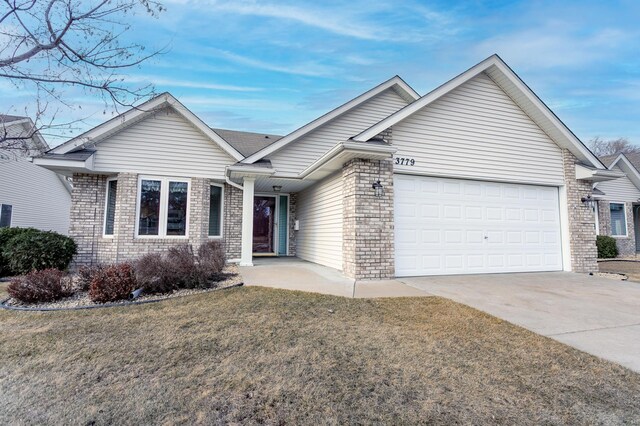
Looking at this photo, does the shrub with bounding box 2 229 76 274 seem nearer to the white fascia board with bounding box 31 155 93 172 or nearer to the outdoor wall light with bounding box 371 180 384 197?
the white fascia board with bounding box 31 155 93 172

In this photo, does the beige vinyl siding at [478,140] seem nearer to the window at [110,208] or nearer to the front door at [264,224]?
the front door at [264,224]

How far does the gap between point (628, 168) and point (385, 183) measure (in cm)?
1844

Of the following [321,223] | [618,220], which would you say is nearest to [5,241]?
[321,223]

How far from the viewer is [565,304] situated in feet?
18.4

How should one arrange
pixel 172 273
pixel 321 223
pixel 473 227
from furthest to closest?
1. pixel 321 223
2. pixel 473 227
3. pixel 172 273

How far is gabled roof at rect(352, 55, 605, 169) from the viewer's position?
8.10 metres

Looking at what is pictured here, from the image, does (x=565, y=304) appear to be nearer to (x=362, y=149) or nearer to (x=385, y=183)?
(x=385, y=183)

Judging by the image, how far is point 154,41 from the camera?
4453mm

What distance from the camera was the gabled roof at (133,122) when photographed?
380 inches

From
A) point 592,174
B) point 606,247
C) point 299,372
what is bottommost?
point 299,372

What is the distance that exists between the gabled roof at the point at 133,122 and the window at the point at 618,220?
66.8ft

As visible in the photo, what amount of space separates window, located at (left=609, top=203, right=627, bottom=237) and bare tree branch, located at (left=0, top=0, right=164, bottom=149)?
23.2 metres

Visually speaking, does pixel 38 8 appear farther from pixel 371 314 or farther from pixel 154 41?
pixel 371 314

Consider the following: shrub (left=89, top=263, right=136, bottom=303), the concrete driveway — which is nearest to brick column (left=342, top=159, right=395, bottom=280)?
the concrete driveway
